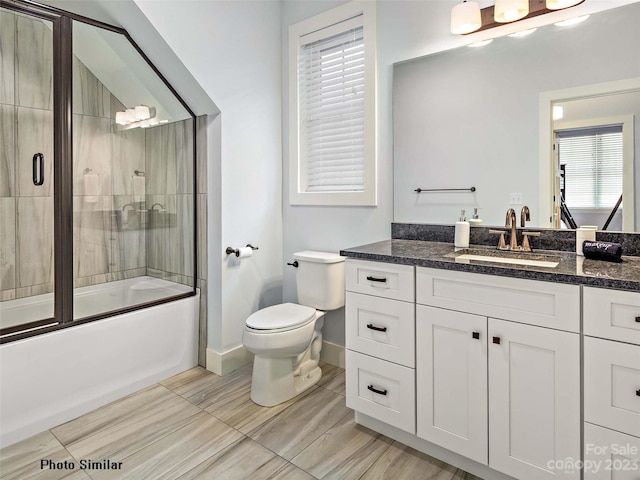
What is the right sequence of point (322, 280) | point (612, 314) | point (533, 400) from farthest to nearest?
point (322, 280), point (533, 400), point (612, 314)

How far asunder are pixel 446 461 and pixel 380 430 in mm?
342

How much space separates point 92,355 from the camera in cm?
219

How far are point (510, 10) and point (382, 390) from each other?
190 centimetres

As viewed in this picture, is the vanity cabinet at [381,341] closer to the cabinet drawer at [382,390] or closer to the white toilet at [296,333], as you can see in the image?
the cabinet drawer at [382,390]

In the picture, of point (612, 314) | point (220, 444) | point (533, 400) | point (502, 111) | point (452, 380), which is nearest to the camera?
point (612, 314)

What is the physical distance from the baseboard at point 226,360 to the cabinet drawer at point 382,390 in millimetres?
1001

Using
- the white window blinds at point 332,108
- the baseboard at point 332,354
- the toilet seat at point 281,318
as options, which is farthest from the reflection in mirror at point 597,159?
the baseboard at point 332,354

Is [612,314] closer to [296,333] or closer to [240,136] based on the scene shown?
[296,333]

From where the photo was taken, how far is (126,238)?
255cm

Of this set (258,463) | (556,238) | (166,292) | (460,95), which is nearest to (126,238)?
(166,292)

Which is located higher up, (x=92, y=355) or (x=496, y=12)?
(x=496, y=12)

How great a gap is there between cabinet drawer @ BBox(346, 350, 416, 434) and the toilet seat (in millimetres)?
405

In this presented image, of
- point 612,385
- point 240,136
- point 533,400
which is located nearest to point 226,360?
point 240,136

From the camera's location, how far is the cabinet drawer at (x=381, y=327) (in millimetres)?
1760
